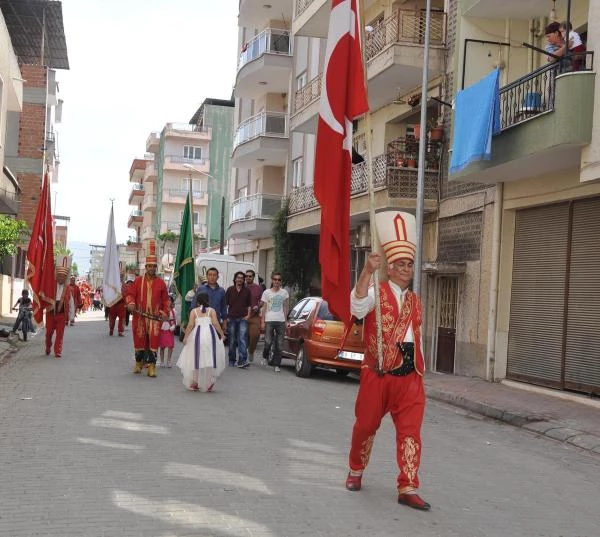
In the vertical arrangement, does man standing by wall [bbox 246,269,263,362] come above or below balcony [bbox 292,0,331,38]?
below

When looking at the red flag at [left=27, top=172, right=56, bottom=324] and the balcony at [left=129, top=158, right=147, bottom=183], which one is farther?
the balcony at [left=129, top=158, right=147, bottom=183]

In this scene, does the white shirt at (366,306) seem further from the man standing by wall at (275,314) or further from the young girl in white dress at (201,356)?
the man standing by wall at (275,314)

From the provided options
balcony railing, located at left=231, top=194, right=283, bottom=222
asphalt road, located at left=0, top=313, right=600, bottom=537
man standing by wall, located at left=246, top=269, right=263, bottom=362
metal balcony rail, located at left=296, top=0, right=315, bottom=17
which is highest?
metal balcony rail, located at left=296, top=0, right=315, bottom=17

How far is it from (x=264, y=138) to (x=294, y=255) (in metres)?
5.57

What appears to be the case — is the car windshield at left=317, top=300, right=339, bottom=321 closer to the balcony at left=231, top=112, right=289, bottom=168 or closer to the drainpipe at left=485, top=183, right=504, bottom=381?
the drainpipe at left=485, top=183, right=504, bottom=381

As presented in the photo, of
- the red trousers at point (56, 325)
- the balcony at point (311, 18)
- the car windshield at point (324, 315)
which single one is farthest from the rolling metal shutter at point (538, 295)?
the balcony at point (311, 18)

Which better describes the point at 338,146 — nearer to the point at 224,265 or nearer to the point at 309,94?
the point at 309,94

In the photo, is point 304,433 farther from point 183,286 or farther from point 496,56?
point 496,56

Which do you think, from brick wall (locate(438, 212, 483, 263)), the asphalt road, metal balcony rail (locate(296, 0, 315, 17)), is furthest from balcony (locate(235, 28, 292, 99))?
the asphalt road

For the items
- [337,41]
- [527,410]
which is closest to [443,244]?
[527,410]

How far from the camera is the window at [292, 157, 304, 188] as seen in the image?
33.4 meters

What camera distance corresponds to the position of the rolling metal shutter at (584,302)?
14.6 m

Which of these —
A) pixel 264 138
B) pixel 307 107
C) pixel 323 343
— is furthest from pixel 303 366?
pixel 264 138

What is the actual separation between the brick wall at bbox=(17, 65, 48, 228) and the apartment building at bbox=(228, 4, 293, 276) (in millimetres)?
13143
